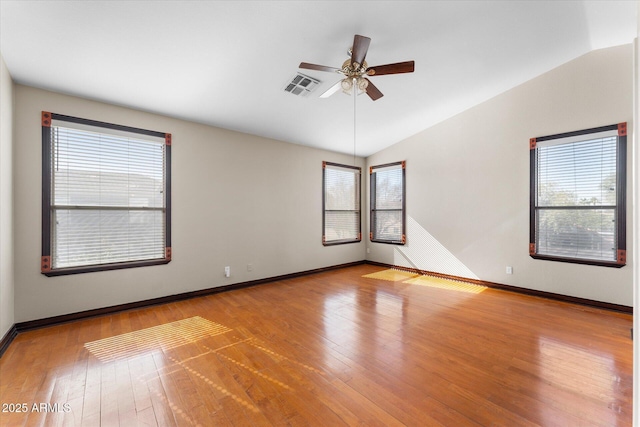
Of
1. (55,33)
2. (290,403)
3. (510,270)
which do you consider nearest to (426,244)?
(510,270)

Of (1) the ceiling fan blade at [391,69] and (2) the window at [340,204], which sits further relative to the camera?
(2) the window at [340,204]

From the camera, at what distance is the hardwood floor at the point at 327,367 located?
67.9 inches

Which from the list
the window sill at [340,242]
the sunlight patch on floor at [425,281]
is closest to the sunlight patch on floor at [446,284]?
the sunlight patch on floor at [425,281]

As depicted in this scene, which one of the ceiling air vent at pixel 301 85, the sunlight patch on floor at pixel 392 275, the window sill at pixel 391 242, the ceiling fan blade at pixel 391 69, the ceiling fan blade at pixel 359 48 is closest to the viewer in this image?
the ceiling fan blade at pixel 359 48

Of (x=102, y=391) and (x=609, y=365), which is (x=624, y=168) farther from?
(x=102, y=391)

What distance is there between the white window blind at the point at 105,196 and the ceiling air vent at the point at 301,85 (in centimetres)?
199

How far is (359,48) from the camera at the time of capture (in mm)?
2508

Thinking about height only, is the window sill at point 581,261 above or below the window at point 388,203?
below

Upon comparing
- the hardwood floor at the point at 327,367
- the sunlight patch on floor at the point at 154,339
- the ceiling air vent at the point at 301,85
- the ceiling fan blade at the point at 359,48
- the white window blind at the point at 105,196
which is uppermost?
the ceiling air vent at the point at 301,85

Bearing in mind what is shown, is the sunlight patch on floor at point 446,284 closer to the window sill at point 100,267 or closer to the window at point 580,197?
the window at point 580,197

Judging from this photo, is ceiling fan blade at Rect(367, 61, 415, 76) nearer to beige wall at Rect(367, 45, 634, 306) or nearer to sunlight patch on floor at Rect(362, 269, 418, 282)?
beige wall at Rect(367, 45, 634, 306)

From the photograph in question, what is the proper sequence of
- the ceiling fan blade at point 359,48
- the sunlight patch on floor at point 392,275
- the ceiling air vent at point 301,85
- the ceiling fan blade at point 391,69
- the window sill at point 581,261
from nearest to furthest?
the ceiling fan blade at point 359,48 → the ceiling fan blade at point 391,69 → the ceiling air vent at point 301,85 → the window sill at point 581,261 → the sunlight patch on floor at point 392,275

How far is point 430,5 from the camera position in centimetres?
254

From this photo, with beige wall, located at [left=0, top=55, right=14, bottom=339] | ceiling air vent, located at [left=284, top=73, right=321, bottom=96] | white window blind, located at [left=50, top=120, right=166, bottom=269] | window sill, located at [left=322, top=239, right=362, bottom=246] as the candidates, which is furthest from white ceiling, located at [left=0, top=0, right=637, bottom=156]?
window sill, located at [left=322, top=239, right=362, bottom=246]
